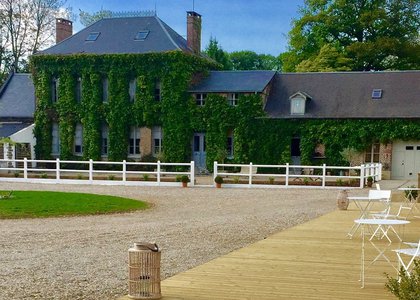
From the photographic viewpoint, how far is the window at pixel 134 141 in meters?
33.5

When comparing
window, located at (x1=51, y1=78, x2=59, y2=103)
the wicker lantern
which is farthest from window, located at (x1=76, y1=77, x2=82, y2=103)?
the wicker lantern

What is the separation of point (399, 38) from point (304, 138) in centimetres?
1516

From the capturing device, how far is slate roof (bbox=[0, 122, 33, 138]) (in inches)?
1356

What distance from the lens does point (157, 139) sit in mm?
33094

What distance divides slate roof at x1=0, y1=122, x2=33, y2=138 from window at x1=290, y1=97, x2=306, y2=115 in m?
17.6

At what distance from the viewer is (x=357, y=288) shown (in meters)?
6.42

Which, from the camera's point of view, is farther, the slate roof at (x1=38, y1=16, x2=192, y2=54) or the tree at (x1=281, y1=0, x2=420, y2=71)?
the tree at (x1=281, y1=0, x2=420, y2=71)

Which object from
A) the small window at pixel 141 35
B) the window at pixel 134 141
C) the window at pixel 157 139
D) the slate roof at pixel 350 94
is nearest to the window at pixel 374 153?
the slate roof at pixel 350 94

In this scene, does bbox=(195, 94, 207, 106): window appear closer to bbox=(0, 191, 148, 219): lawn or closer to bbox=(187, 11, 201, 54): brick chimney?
bbox=(187, 11, 201, 54): brick chimney

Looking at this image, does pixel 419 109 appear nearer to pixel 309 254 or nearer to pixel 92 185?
pixel 92 185

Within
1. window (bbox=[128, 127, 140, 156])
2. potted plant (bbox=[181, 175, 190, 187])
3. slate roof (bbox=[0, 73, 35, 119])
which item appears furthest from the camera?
slate roof (bbox=[0, 73, 35, 119])

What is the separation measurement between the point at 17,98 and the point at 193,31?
13530 millimetres

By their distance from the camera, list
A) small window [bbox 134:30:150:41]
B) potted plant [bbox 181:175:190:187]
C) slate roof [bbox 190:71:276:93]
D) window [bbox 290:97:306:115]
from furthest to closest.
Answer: small window [bbox 134:30:150:41]
slate roof [bbox 190:71:276:93]
window [bbox 290:97:306:115]
potted plant [bbox 181:175:190:187]

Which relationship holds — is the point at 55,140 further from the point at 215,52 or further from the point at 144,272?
the point at 144,272
